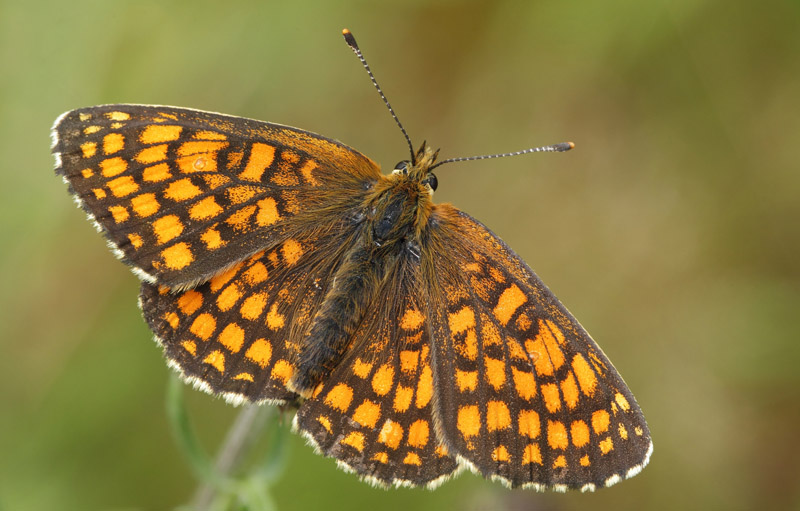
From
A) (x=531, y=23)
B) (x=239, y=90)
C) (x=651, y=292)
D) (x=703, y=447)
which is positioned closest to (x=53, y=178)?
(x=239, y=90)

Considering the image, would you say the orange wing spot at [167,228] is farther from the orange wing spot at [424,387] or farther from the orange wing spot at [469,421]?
the orange wing spot at [469,421]

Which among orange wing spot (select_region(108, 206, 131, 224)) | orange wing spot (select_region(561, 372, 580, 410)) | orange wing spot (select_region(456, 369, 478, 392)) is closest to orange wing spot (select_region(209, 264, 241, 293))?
orange wing spot (select_region(108, 206, 131, 224))

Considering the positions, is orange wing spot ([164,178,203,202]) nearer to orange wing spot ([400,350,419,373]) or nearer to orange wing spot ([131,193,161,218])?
orange wing spot ([131,193,161,218])

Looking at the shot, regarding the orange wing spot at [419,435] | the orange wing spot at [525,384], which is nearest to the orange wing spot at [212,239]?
the orange wing spot at [419,435]

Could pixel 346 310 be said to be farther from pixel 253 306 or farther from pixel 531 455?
pixel 531 455

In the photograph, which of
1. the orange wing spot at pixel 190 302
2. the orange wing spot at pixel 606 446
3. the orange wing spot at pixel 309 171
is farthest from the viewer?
the orange wing spot at pixel 309 171

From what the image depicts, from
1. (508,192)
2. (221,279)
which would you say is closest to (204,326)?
(221,279)

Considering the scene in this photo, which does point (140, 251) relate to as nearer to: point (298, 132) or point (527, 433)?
point (298, 132)
